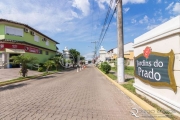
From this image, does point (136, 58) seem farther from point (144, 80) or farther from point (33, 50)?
point (33, 50)

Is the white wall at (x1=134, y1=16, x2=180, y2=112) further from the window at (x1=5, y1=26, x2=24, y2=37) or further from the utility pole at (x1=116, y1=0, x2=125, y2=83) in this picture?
the window at (x1=5, y1=26, x2=24, y2=37)

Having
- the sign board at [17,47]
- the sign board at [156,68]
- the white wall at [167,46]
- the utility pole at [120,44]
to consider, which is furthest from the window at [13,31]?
the white wall at [167,46]

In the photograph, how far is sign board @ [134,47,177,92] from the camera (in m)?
4.34

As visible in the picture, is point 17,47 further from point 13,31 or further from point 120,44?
point 120,44

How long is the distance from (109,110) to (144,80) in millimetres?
2124

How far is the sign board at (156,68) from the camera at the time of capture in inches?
171

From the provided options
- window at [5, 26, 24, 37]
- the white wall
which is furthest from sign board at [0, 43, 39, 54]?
the white wall

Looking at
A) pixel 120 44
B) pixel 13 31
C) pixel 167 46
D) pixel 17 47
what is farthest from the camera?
pixel 13 31

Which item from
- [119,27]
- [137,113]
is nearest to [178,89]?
[137,113]

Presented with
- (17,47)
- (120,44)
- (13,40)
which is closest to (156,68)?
(120,44)

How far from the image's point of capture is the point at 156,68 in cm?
527

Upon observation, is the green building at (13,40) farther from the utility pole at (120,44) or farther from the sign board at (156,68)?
the sign board at (156,68)

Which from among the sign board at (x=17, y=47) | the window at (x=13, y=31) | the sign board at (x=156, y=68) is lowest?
the sign board at (x=156, y=68)

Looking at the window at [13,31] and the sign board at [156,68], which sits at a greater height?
the window at [13,31]
